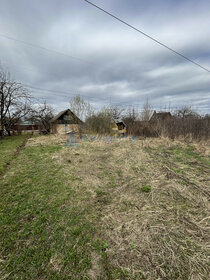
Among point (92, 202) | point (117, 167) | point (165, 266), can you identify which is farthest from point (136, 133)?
point (165, 266)

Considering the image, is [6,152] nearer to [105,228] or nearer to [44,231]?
[44,231]

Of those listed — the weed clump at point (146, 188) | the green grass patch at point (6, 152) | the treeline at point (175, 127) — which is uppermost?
the treeline at point (175, 127)

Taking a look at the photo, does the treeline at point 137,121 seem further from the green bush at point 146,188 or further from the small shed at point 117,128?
the green bush at point 146,188

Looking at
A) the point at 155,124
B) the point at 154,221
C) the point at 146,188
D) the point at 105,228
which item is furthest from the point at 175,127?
the point at 105,228

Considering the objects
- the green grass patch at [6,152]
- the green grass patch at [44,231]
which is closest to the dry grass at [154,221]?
the green grass patch at [44,231]

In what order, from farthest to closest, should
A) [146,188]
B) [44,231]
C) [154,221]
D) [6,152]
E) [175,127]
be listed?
[175,127] → [6,152] → [146,188] → [154,221] → [44,231]

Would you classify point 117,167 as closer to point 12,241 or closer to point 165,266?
point 165,266

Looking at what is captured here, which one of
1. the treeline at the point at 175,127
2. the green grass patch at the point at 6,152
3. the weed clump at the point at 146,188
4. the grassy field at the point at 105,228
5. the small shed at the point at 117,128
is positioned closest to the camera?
the grassy field at the point at 105,228

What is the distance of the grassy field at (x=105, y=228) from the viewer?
123 centimetres

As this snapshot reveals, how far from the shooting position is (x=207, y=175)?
11.2 feet

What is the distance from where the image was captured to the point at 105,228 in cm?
174

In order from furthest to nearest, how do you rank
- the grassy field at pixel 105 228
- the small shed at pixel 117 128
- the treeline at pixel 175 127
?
the small shed at pixel 117 128, the treeline at pixel 175 127, the grassy field at pixel 105 228

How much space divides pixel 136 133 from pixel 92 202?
33.7 ft

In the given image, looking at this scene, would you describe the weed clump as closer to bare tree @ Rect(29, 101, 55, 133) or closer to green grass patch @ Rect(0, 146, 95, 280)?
green grass patch @ Rect(0, 146, 95, 280)
